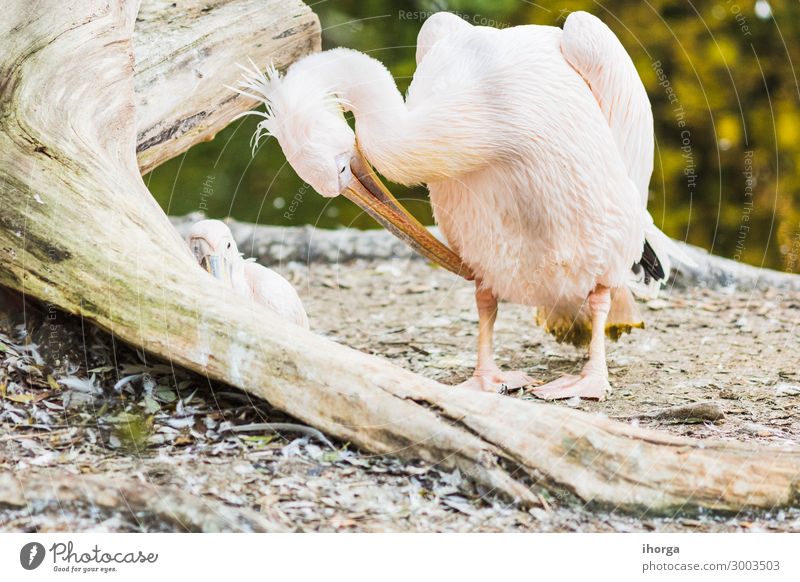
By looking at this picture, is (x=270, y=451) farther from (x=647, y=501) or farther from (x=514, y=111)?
(x=514, y=111)

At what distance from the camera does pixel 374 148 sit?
2.89m

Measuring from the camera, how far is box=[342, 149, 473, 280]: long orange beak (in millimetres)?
3025

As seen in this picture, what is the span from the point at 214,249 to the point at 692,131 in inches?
136

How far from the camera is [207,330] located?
255cm

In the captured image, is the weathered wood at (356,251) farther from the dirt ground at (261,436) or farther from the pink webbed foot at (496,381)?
the pink webbed foot at (496,381)

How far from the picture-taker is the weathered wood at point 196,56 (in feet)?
11.2

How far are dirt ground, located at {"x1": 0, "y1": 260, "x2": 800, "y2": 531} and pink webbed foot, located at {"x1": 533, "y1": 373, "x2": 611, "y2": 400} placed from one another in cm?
5

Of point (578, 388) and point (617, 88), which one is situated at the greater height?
point (617, 88)

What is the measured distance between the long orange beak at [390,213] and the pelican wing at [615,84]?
2.28 feet

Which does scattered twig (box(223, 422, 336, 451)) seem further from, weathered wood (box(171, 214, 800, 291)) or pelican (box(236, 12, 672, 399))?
weathered wood (box(171, 214, 800, 291))

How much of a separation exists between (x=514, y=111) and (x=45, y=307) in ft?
4.97
